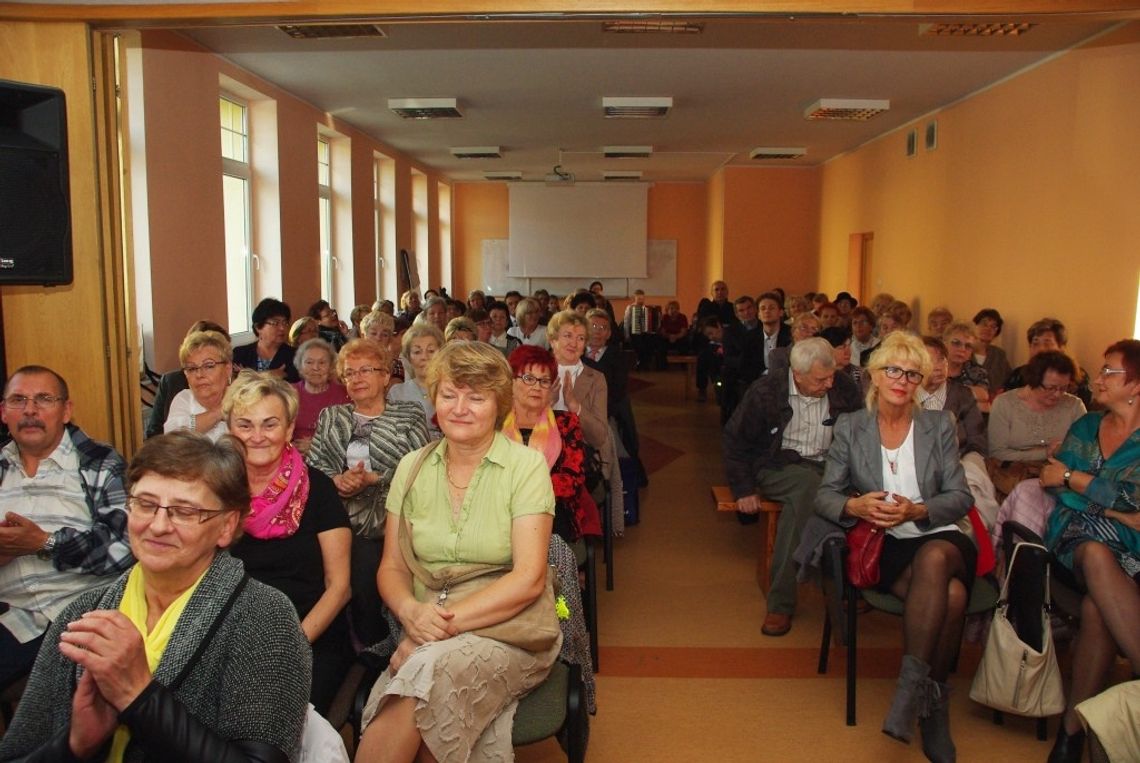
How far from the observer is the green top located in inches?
96.7

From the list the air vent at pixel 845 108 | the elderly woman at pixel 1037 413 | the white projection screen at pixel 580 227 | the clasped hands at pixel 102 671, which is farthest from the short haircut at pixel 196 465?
the white projection screen at pixel 580 227

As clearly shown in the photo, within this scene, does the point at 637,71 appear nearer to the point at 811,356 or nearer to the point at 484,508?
the point at 811,356

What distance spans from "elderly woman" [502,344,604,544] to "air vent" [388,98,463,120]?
6081mm

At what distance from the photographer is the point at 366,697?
7.98 feet

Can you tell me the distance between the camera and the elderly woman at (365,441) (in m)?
3.16

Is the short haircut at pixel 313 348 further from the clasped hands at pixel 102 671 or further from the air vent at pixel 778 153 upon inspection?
the air vent at pixel 778 153

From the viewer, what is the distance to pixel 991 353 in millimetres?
6961

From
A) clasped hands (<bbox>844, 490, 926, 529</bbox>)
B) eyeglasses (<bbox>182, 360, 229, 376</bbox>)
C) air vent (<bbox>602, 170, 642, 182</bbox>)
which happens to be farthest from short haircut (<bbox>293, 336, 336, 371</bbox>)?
air vent (<bbox>602, 170, 642, 182</bbox>)

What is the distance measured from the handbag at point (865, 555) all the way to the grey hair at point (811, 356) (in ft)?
3.80

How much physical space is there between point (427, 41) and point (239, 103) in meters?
2.57

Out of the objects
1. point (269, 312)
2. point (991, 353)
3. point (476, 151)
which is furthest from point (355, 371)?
point (476, 151)

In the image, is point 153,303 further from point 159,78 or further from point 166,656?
point 166,656

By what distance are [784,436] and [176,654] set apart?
11.1 ft

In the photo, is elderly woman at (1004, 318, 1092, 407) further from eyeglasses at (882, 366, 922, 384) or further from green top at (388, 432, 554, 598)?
green top at (388, 432, 554, 598)
